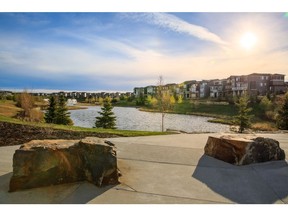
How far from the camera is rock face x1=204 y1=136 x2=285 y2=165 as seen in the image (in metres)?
4.20

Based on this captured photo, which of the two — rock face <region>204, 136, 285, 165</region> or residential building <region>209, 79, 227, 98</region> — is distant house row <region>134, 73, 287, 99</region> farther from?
rock face <region>204, 136, 285, 165</region>

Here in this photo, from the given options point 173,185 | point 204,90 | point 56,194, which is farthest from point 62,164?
point 204,90

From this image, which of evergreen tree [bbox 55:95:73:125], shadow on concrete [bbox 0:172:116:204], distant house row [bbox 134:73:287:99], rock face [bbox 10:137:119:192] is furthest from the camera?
distant house row [bbox 134:73:287:99]

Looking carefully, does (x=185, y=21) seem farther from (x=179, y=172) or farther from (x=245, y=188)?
(x=245, y=188)

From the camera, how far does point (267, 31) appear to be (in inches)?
253

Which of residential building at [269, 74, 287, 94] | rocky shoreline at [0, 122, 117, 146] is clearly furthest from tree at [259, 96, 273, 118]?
rocky shoreline at [0, 122, 117, 146]

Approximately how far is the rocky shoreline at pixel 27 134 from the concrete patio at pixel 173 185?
1.44m

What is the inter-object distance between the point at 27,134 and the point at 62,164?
403 centimetres

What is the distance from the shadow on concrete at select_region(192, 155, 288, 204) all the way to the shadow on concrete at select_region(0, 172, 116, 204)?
1.42 m

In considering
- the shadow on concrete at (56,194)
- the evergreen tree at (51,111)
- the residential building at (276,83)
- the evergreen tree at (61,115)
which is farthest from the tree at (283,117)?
the residential building at (276,83)

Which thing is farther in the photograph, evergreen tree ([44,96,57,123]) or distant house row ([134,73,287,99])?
distant house row ([134,73,287,99])

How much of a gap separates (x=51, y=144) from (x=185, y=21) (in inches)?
179

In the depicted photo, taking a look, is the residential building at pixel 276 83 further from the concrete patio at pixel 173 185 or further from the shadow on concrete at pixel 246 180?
the concrete patio at pixel 173 185
